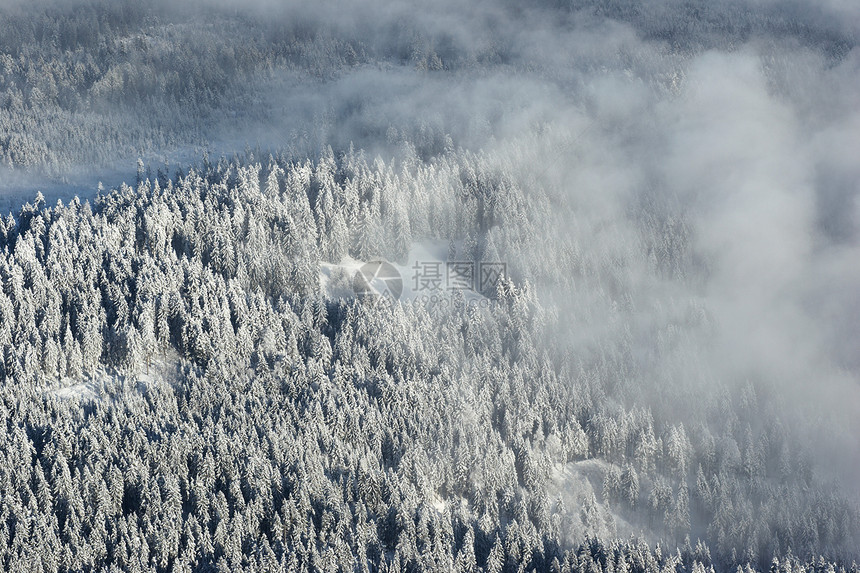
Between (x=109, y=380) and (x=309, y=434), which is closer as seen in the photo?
(x=309, y=434)

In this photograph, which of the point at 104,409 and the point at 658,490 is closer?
the point at 104,409

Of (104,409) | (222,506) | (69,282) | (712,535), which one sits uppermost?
(69,282)

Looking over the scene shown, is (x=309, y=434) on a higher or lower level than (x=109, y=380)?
lower

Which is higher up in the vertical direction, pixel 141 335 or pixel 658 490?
pixel 141 335

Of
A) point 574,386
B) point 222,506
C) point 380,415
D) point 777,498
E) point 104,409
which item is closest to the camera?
point 222,506

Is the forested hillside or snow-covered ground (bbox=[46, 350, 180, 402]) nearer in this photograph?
the forested hillside

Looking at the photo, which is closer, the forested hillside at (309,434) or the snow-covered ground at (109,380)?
the forested hillside at (309,434)

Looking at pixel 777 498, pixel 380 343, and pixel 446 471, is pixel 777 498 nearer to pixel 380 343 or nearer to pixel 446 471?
pixel 446 471

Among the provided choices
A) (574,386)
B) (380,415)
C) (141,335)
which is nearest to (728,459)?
(574,386)

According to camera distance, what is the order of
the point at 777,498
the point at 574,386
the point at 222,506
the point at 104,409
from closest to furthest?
the point at 222,506 → the point at 104,409 → the point at 777,498 → the point at 574,386
